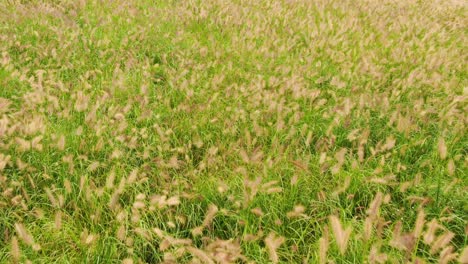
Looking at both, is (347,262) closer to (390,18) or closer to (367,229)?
(367,229)

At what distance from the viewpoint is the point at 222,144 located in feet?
9.14

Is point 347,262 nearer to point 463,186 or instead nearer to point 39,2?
point 463,186

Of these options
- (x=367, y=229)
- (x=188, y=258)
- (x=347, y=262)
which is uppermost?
(x=367, y=229)

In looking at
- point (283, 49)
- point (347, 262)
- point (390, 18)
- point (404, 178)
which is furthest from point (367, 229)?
point (390, 18)

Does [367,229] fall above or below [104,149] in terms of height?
above

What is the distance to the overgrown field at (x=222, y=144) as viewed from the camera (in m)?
1.96

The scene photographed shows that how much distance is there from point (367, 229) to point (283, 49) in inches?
131

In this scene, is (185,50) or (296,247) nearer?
(296,247)

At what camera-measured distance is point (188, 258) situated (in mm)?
1970

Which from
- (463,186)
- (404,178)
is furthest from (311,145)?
(463,186)

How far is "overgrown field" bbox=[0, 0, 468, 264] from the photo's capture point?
6.44 feet

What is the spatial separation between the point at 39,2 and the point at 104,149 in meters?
4.01

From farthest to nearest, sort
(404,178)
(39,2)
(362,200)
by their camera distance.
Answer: (39,2)
(404,178)
(362,200)

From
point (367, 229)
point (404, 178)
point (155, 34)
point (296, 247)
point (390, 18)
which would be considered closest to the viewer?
point (367, 229)
